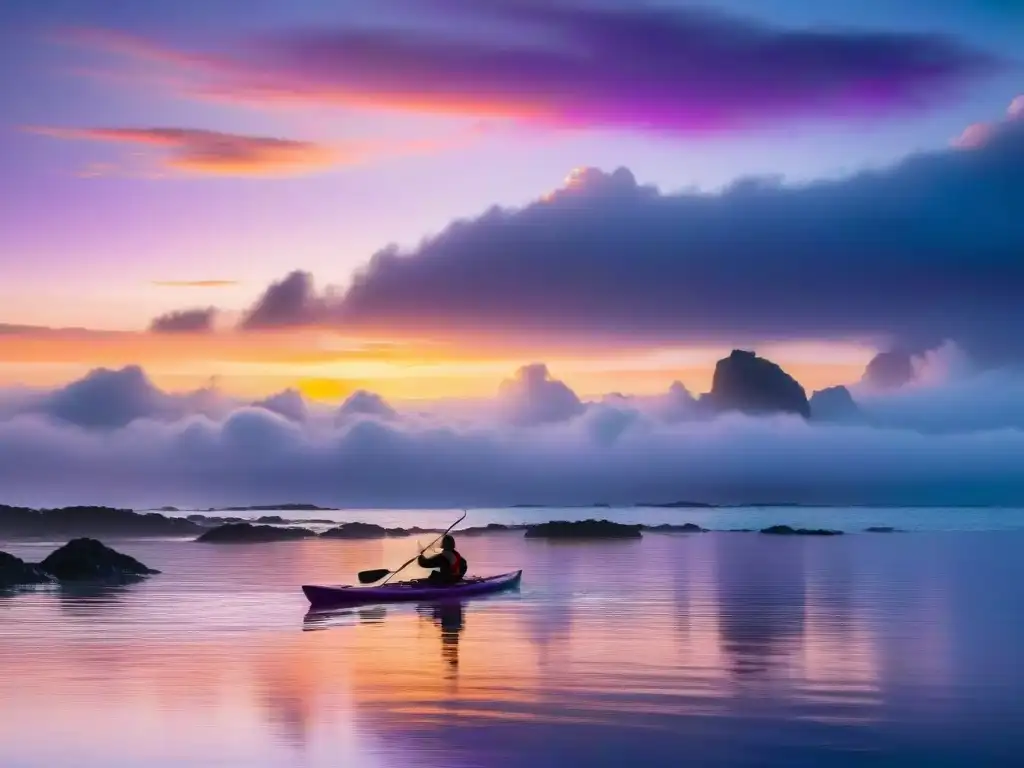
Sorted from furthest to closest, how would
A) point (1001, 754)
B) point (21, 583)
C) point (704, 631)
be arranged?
point (21, 583)
point (704, 631)
point (1001, 754)

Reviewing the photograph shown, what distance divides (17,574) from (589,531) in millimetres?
116790

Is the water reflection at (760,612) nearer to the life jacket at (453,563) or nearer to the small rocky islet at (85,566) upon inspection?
the life jacket at (453,563)

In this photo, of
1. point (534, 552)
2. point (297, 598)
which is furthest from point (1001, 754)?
point (534, 552)

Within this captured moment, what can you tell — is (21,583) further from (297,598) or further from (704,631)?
(704,631)

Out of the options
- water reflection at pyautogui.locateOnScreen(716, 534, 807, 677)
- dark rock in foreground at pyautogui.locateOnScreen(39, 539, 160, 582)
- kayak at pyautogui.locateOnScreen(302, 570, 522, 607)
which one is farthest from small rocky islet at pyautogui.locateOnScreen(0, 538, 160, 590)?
water reflection at pyautogui.locateOnScreen(716, 534, 807, 677)

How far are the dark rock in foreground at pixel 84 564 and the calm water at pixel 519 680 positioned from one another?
32.6 feet

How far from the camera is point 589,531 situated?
7018 inches

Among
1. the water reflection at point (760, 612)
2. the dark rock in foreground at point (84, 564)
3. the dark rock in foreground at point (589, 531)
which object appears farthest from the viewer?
the dark rock in foreground at point (589, 531)

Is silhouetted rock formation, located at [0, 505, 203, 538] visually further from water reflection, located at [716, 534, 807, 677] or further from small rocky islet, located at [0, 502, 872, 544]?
water reflection, located at [716, 534, 807, 677]

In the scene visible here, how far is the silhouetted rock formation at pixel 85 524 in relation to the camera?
180 meters

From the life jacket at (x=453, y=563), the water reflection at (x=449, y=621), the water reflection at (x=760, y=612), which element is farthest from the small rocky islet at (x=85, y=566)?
the water reflection at (x=760, y=612)

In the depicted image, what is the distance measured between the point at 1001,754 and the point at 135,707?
17.0 meters

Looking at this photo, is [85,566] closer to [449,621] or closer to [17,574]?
[17,574]

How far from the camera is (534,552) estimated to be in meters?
126
